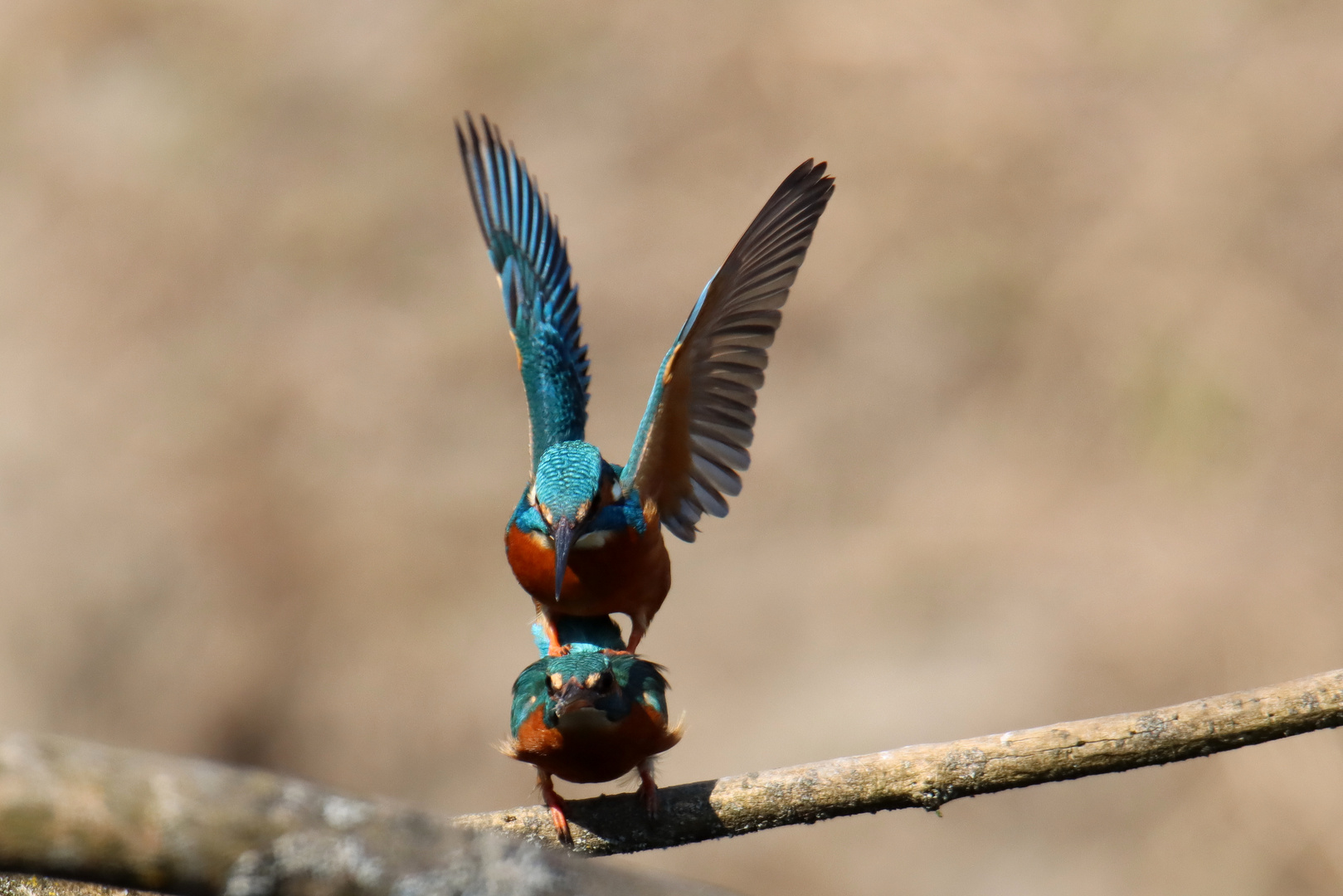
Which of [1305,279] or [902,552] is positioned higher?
[1305,279]

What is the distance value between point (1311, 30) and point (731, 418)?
8.25 metres

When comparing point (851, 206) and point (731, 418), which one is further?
point (851, 206)

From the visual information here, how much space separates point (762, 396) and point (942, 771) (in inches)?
280

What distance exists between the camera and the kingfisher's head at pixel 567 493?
3.95m

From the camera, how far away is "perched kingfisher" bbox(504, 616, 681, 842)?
12.1 feet

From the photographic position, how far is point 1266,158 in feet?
32.8

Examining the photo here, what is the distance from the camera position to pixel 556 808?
12.5 feet

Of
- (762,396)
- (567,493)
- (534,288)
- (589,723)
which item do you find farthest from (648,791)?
(762,396)

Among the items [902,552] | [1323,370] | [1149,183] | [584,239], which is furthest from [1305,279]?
[584,239]

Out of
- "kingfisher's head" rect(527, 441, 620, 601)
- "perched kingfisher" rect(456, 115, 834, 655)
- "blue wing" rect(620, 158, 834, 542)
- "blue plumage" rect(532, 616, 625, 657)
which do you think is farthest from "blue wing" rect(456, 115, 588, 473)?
"blue plumage" rect(532, 616, 625, 657)

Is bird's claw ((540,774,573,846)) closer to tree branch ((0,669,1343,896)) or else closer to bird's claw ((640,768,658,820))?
bird's claw ((640,768,658,820))

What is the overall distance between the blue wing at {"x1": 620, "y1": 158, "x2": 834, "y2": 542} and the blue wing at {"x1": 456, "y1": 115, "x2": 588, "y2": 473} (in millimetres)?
349

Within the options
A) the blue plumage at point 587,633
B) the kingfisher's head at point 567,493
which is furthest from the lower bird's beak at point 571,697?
the blue plumage at point 587,633

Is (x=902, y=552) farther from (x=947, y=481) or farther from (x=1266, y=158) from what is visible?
(x=1266, y=158)
